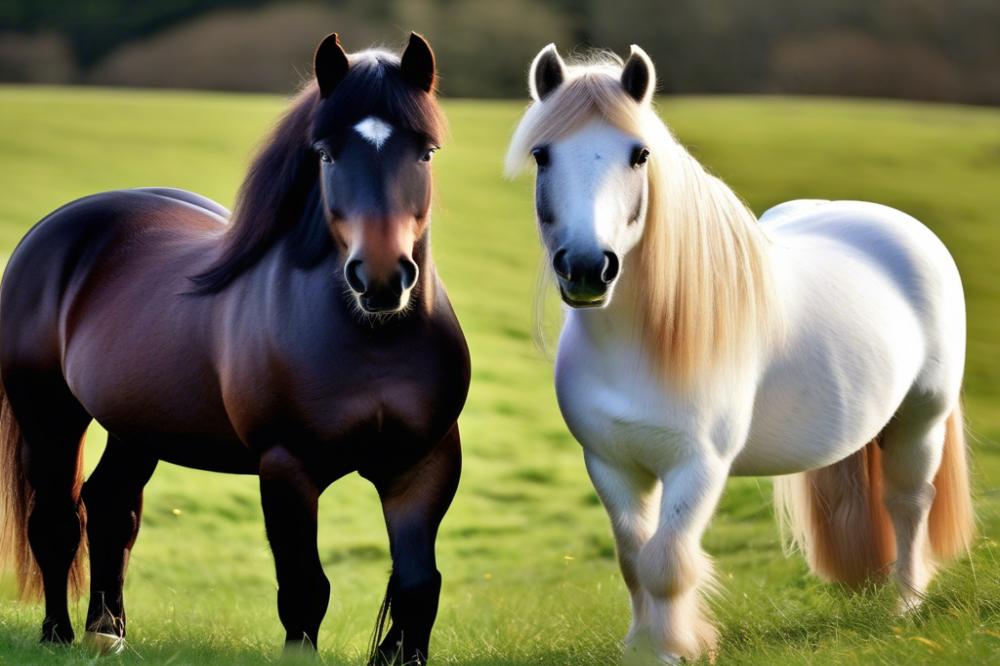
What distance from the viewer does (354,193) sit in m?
3.20

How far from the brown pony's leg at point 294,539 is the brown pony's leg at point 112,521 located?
120 cm

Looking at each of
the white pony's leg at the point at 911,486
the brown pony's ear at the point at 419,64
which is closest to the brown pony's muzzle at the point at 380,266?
the brown pony's ear at the point at 419,64

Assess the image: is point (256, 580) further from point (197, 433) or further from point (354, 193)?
point (354, 193)

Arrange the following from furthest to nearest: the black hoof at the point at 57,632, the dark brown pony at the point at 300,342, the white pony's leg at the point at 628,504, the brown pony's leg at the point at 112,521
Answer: the brown pony's leg at the point at 112,521 → the black hoof at the point at 57,632 → the white pony's leg at the point at 628,504 → the dark brown pony at the point at 300,342

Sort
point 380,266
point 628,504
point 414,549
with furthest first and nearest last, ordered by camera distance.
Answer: point 628,504
point 414,549
point 380,266

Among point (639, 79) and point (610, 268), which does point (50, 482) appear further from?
point (639, 79)

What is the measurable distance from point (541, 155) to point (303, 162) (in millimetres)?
740

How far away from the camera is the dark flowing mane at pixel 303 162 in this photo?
3295mm

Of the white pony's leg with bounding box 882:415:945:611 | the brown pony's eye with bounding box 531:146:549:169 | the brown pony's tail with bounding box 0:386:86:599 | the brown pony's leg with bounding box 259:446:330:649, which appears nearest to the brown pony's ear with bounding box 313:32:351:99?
the brown pony's eye with bounding box 531:146:549:169

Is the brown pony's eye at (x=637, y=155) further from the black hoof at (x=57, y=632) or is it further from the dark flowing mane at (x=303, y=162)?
the black hoof at (x=57, y=632)

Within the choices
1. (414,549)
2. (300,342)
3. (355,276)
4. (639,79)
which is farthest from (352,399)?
(639,79)

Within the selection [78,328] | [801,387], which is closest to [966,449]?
[801,387]

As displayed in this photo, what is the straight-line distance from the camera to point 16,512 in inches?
178

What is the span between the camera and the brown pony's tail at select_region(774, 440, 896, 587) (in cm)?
464
